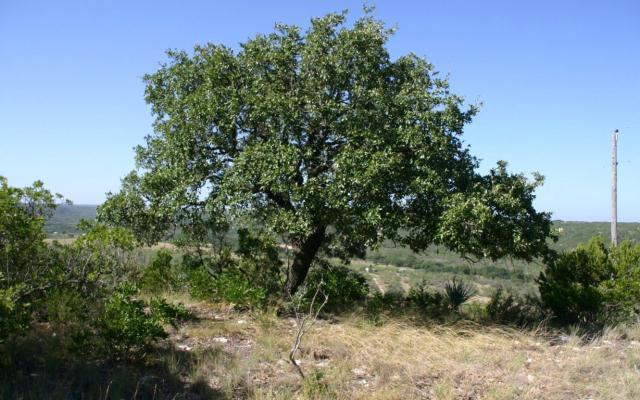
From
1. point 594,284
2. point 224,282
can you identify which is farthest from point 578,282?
point 224,282

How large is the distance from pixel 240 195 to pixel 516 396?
5258 mm

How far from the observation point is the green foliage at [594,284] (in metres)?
11.1

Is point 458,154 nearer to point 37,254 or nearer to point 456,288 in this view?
point 456,288

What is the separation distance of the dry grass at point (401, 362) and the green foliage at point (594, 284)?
63.2 inches

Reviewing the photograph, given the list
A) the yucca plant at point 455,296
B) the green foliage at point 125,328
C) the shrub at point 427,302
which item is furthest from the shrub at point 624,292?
Answer: the green foliage at point 125,328

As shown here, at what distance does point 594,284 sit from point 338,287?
6091mm

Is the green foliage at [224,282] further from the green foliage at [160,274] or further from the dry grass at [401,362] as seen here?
the green foliage at [160,274]

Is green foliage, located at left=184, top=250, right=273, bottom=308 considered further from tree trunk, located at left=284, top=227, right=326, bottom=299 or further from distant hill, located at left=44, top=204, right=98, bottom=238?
distant hill, located at left=44, top=204, right=98, bottom=238

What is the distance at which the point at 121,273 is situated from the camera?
7543 millimetres

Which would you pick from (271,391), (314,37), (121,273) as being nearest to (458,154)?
Answer: (314,37)

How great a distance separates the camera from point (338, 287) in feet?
35.4

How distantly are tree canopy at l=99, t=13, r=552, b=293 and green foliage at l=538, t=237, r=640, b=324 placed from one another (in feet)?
7.43

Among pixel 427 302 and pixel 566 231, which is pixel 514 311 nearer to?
pixel 427 302

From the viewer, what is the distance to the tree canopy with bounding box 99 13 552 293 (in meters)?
8.58
